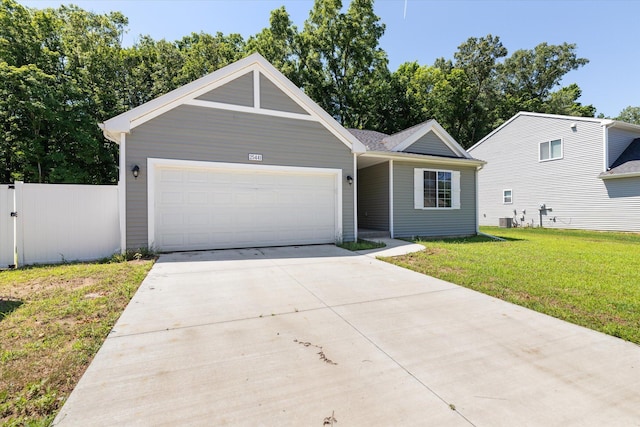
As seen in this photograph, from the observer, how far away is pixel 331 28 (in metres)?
22.6

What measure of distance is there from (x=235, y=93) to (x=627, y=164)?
57.7 ft

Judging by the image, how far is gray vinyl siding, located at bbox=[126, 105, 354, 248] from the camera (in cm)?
703

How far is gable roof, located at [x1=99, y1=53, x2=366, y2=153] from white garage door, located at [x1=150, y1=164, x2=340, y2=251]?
1.19m

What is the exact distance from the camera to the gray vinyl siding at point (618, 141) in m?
14.4

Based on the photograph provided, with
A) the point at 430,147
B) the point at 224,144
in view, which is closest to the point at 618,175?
the point at 430,147

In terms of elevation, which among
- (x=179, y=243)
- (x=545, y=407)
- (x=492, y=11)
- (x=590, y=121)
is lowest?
(x=545, y=407)

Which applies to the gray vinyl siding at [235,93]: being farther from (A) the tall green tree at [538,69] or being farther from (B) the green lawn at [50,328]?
(A) the tall green tree at [538,69]

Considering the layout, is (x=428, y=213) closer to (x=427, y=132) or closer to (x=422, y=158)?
(x=422, y=158)

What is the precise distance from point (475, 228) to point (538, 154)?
28.6 feet

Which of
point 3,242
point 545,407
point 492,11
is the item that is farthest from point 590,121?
point 3,242

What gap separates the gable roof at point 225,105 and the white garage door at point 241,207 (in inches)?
47.0

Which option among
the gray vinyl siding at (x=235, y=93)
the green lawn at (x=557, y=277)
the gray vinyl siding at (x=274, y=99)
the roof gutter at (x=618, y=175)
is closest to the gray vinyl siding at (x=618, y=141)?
the roof gutter at (x=618, y=175)

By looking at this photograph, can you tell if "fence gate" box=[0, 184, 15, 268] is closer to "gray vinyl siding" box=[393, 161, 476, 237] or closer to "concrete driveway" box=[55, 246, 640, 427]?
"concrete driveway" box=[55, 246, 640, 427]

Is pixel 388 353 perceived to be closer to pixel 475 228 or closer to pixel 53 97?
pixel 475 228
